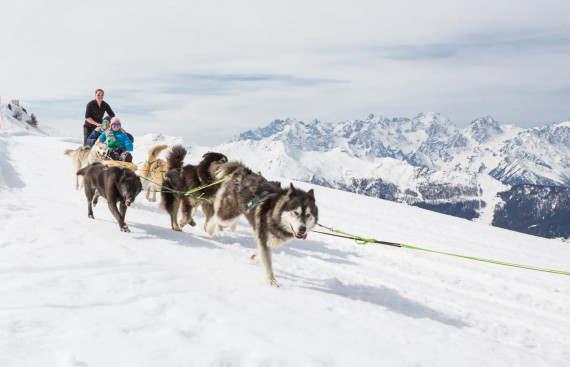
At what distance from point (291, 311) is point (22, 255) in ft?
12.8

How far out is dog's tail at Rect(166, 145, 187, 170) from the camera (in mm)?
9346

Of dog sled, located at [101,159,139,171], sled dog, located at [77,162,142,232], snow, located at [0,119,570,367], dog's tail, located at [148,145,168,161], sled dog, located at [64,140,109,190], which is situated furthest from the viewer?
dog's tail, located at [148,145,168,161]

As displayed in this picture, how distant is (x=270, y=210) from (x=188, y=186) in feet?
10.3

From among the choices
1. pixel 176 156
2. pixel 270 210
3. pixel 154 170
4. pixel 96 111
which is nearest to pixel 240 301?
pixel 270 210

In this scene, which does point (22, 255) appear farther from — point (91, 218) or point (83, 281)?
point (91, 218)

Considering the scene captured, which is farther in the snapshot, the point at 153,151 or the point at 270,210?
the point at 153,151

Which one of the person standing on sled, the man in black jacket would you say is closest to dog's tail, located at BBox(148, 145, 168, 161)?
the person standing on sled

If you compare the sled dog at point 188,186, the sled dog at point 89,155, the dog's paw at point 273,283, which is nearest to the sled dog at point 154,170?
the sled dog at point 89,155

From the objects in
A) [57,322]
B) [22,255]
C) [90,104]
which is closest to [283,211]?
[57,322]

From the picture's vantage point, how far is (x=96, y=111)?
44.6 ft

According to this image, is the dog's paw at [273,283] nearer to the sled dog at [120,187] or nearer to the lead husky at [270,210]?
the lead husky at [270,210]

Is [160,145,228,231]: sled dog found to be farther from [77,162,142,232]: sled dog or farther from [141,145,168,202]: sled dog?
[141,145,168,202]: sled dog

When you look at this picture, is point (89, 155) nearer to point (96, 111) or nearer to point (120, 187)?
point (96, 111)

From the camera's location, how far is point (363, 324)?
5.00 m
